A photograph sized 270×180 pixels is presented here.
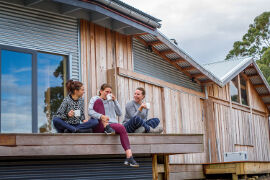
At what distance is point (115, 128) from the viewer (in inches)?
302

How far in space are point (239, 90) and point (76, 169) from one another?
1073 cm

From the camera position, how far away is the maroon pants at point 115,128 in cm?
756

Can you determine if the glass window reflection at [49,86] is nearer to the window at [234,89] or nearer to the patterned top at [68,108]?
the patterned top at [68,108]

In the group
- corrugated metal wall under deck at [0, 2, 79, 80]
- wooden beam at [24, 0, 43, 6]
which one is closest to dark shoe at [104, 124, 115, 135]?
corrugated metal wall under deck at [0, 2, 79, 80]

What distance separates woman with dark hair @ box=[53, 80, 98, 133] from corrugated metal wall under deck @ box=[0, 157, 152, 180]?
617mm

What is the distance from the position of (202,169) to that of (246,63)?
242 inches

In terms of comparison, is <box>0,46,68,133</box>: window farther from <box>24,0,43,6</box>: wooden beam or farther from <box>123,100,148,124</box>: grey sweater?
<box>123,100,148,124</box>: grey sweater

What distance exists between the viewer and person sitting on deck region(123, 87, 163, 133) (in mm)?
8328

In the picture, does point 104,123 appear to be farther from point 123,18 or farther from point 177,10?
point 177,10

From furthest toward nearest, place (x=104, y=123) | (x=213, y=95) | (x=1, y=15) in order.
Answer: (x=213, y=95), (x=1, y=15), (x=104, y=123)

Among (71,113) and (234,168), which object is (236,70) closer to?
(234,168)

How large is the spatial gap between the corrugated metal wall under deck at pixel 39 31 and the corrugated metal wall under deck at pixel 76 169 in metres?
2.26

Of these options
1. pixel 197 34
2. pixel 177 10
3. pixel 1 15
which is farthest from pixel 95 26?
pixel 197 34

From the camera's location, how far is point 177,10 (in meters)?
51.3
